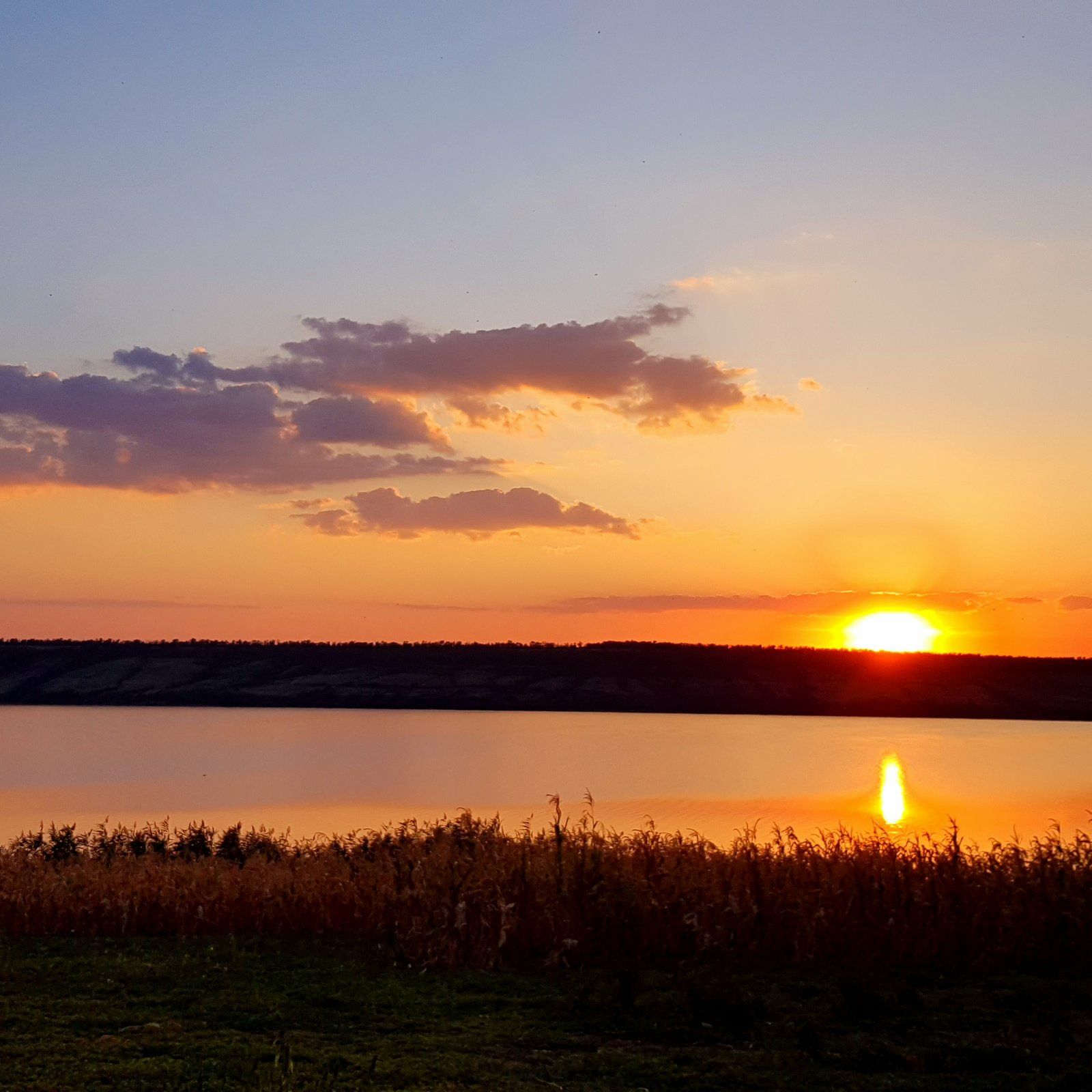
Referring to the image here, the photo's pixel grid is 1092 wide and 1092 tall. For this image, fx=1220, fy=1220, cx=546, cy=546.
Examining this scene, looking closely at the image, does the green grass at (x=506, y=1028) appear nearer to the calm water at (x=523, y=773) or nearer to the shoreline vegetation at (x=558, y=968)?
the shoreline vegetation at (x=558, y=968)

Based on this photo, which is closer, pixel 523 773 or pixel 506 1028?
pixel 506 1028

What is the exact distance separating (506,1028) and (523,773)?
76119 millimetres

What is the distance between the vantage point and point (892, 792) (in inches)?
3044

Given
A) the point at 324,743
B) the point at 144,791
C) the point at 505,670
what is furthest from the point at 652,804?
the point at 505,670

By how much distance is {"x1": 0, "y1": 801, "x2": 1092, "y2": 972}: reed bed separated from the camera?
13648 mm

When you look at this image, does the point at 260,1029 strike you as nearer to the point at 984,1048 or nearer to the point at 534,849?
the point at 984,1048

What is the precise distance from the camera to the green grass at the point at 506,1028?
891cm

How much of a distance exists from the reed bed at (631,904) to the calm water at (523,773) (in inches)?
833

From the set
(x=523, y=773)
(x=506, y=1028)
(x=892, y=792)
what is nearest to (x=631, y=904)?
(x=506, y=1028)

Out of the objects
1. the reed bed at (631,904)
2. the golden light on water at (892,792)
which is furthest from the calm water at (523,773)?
the reed bed at (631,904)

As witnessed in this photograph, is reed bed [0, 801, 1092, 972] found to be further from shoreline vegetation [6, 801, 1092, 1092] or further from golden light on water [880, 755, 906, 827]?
golden light on water [880, 755, 906, 827]

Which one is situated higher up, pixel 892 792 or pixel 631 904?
pixel 631 904

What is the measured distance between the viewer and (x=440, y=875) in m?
15.6

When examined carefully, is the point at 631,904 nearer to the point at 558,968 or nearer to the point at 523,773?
the point at 558,968
